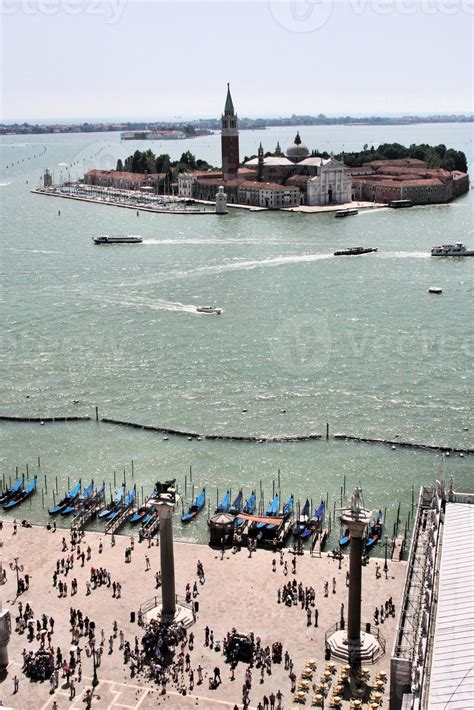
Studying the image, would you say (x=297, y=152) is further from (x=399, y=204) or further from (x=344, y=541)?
(x=344, y=541)

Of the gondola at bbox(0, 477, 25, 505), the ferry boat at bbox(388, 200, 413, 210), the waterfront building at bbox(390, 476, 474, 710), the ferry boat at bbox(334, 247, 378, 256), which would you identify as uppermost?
the ferry boat at bbox(388, 200, 413, 210)

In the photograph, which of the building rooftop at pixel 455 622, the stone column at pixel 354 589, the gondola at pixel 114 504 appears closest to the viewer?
the building rooftop at pixel 455 622

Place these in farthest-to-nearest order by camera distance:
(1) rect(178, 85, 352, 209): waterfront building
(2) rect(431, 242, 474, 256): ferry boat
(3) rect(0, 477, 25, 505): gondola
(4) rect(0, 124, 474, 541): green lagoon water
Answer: (1) rect(178, 85, 352, 209): waterfront building < (2) rect(431, 242, 474, 256): ferry boat < (4) rect(0, 124, 474, 541): green lagoon water < (3) rect(0, 477, 25, 505): gondola

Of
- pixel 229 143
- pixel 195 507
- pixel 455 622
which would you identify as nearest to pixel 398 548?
pixel 195 507

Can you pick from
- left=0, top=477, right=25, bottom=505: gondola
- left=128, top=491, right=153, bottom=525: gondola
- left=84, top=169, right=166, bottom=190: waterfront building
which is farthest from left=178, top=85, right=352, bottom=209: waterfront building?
left=128, top=491, right=153, bottom=525: gondola

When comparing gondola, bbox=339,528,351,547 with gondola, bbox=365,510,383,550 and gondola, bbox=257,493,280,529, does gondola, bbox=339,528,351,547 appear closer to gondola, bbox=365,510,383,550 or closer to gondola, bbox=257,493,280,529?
gondola, bbox=365,510,383,550

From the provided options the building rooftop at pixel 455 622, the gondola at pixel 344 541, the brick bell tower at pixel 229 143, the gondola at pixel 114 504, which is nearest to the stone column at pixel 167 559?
the building rooftop at pixel 455 622

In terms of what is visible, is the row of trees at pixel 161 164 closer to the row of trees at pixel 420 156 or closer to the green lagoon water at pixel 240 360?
the row of trees at pixel 420 156
